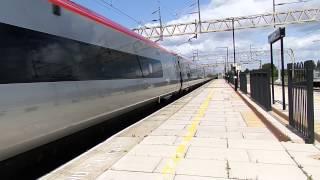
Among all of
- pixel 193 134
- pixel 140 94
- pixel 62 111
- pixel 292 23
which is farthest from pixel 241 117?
pixel 292 23

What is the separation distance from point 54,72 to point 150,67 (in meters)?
10.00

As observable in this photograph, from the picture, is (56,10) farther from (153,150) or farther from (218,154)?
(218,154)

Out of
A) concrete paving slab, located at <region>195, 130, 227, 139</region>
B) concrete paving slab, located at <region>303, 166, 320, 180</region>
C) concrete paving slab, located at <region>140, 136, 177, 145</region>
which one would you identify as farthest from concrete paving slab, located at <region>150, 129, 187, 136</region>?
concrete paving slab, located at <region>303, 166, 320, 180</region>

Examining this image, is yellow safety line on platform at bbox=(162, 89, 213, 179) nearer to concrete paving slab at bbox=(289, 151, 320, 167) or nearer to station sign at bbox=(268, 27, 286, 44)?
concrete paving slab at bbox=(289, 151, 320, 167)

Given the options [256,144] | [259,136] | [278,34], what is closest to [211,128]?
[259,136]

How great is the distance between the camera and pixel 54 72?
23.0ft

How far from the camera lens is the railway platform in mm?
6289

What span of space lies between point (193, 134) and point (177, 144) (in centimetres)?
147

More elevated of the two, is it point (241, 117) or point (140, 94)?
point (140, 94)

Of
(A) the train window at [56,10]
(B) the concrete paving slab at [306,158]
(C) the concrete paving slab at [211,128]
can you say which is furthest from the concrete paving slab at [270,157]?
(A) the train window at [56,10]

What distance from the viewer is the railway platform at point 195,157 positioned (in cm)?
629

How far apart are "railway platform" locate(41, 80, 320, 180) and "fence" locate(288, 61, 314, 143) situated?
0.49 metres

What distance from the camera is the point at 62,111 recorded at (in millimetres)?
7230

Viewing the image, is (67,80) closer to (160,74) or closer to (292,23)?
(160,74)
